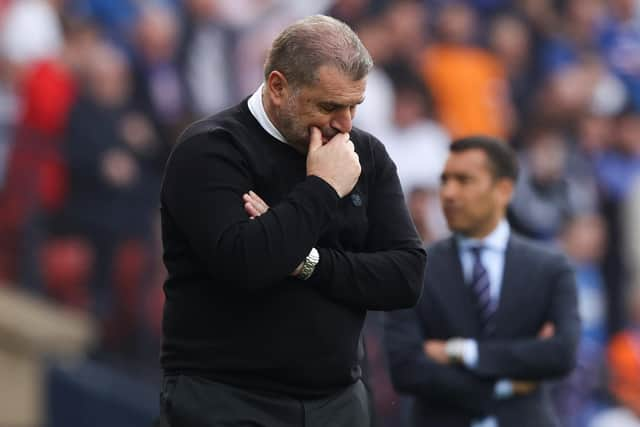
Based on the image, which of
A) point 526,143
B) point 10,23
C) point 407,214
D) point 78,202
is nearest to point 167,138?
point 78,202

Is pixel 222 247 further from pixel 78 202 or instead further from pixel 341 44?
pixel 78 202

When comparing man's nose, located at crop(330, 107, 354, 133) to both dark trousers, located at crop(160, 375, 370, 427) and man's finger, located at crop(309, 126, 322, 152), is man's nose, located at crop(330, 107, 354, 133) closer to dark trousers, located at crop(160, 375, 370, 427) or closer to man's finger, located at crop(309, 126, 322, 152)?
man's finger, located at crop(309, 126, 322, 152)

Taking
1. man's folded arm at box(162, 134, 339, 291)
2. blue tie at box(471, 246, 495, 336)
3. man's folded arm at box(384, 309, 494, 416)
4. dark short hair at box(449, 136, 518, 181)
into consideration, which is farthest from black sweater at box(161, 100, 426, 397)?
dark short hair at box(449, 136, 518, 181)

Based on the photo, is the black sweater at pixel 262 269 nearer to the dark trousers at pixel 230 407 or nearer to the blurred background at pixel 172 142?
the dark trousers at pixel 230 407

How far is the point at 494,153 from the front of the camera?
5.72 meters

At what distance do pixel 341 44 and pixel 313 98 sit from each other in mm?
168

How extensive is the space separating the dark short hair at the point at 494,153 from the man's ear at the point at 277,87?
74.7 inches

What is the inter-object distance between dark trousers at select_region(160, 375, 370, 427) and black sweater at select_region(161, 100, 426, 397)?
0.03 m

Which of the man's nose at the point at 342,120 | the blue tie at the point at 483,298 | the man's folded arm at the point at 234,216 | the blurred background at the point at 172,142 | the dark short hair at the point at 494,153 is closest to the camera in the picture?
the man's folded arm at the point at 234,216

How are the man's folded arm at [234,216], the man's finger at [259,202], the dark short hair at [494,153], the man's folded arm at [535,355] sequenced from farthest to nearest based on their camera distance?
1. the dark short hair at [494,153]
2. the man's folded arm at [535,355]
3. the man's finger at [259,202]
4. the man's folded arm at [234,216]

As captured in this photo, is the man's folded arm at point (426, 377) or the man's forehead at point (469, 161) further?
the man's forehead at point (469, 161)

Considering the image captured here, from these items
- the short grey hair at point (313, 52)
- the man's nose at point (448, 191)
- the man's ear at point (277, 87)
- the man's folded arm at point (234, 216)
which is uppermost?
the short grey hair at point (313, 52)

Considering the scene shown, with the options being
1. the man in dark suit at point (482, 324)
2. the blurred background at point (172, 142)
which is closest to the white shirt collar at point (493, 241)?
the man in dark suit at point (482, 324)

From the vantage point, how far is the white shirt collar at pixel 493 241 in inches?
218
